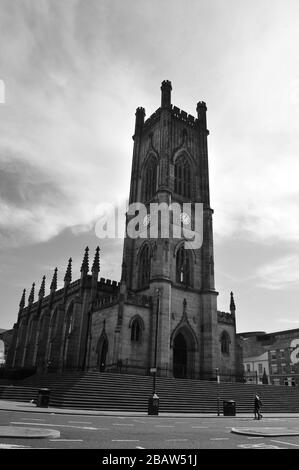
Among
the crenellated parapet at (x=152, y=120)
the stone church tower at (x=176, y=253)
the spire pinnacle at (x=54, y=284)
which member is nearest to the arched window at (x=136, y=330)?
the stone church tower at (x=176, y=253)

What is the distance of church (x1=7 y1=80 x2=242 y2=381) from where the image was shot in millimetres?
37031

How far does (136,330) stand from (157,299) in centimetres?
373

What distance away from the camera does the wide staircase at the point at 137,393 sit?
79.9 feet

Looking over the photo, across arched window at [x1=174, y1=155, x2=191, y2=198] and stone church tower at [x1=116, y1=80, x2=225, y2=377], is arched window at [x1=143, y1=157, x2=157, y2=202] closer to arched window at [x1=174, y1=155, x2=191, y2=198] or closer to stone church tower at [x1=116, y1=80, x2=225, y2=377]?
stone church tower at [x1=116, y1=80, x2=225, y2=377]

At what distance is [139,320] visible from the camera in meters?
37.3

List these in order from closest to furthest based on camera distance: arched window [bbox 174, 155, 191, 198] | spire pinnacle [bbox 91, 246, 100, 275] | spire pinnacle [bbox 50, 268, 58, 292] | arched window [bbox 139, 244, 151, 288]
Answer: arched window [bbox 139, 244, 151, 288], spire pinnacle [bbox 91, 246, 100, 275], arched window [bbox 174, 155, 191, 198], spire pinnacle [bbox 50, 268, 58, 292]

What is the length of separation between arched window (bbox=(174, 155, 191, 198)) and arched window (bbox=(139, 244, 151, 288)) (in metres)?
8.81

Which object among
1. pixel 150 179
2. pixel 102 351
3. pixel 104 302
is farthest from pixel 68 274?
pixel 150 179

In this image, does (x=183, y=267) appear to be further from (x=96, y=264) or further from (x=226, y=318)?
(x=96, y=264)

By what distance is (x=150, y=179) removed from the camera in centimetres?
5056

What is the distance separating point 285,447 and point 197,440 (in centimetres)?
248

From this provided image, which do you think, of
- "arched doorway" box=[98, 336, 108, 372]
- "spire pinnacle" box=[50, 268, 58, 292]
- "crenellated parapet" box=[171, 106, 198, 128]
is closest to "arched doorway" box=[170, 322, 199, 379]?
"arched doorway" box=[98, 336, 108, 372]

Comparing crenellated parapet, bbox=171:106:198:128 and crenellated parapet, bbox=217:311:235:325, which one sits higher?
crenellated parapet, bbox=171:106:198:128
